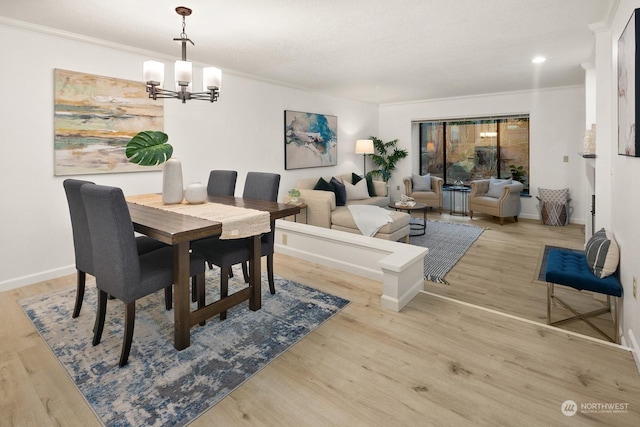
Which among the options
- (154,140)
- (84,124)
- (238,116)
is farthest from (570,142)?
(84,124)

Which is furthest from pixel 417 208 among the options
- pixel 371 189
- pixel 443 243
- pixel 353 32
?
pixel 353 32

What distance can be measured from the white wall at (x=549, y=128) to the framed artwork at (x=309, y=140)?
2532mm

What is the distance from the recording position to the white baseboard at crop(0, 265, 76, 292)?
3.05 meters

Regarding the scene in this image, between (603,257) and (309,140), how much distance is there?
4470 millimetres

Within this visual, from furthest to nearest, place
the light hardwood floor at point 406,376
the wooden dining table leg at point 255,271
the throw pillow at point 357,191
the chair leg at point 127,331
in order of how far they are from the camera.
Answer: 1. the throw pillow at point 357,191
2. the wooden dining table leg at point 255,271
3. the chair leg at point 127,331
4. the light hardwood floor at point 406,376

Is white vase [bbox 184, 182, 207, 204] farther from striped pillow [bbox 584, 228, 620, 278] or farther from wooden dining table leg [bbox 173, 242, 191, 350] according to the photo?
striped pillow [bbox 584, 228, 620, 278]

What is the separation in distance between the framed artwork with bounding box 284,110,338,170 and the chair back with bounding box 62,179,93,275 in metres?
3.57

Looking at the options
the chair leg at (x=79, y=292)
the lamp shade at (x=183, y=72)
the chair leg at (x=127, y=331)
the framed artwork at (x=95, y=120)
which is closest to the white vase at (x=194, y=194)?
the lamp shade at (x=183, y=72)

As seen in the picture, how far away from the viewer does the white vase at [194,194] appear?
2.70 meters

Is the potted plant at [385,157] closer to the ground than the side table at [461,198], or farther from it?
→ farther from it

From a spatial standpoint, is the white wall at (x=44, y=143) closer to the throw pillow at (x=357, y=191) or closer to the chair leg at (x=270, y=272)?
the chair leg at (x=270, y=272)

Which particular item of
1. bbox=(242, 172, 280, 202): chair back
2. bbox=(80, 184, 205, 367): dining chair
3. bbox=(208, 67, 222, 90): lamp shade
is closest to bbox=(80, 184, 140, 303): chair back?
bbox=(80, 184, 205, 367): dining chair

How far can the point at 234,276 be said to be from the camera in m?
3.33

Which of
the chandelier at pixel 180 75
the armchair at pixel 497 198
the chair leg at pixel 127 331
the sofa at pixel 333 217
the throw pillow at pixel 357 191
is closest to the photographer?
the chair leg at pixel 127 331
